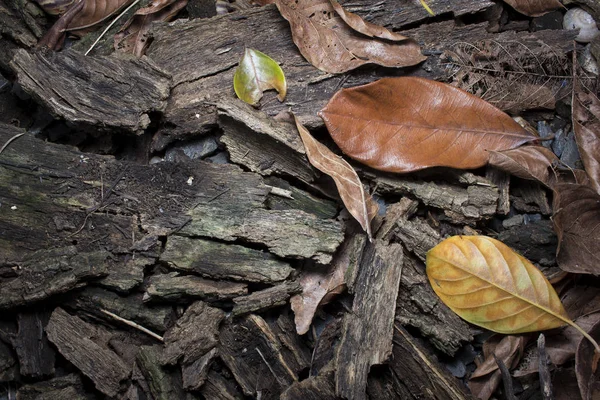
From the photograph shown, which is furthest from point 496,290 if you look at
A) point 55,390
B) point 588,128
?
point 55,390

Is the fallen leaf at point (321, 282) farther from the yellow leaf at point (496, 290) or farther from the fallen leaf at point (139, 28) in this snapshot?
the fallen leaf at point (139, 28)

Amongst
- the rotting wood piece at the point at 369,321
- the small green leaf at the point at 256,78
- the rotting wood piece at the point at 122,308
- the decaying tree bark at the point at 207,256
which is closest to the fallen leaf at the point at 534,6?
the decaying tree bark at the point at 207,256

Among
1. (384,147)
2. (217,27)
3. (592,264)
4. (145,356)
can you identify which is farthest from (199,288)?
(592,264)

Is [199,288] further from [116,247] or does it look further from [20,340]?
[20,340]

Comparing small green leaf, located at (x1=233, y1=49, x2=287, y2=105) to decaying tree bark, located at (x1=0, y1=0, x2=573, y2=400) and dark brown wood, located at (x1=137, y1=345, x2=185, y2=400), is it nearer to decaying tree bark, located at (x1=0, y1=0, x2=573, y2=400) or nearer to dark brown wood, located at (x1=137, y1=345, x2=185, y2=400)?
decaying tree bark, located at (x1=0, y1=0, x2=573, y2=400)

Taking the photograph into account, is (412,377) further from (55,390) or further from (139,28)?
(139,28)

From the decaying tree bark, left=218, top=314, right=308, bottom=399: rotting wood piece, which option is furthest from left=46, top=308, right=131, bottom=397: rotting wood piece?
left=218, top=314, right=308, bottom=399: rotting wood piece
